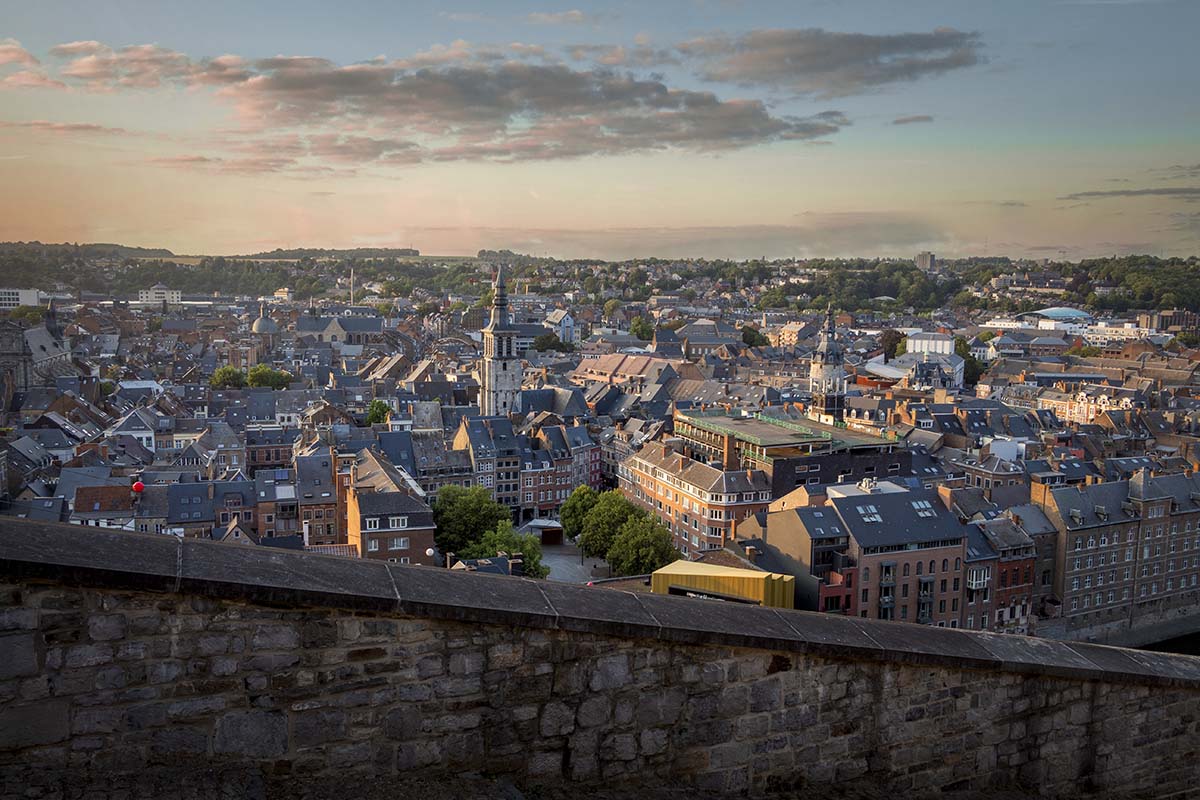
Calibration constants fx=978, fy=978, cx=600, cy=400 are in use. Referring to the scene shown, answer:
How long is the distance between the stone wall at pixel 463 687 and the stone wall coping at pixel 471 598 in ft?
0.04

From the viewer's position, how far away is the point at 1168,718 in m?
6.45

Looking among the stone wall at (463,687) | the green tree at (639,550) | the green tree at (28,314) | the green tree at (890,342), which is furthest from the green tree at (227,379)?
the stone wall at (463,687)

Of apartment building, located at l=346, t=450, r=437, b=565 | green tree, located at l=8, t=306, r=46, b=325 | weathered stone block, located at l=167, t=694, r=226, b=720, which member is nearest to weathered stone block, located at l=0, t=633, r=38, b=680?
weathered stone block, located at l=167, t=694, r=226, b=720

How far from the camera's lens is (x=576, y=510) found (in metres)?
38.2

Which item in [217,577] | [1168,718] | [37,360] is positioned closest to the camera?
[217,577]

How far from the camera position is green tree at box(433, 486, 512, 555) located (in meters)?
33.9

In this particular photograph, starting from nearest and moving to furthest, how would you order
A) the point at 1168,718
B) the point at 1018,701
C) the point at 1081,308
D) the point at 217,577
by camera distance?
the point at 217,577 → the point at 1018,701 → the point at 1168,718 → the point at 1081,308

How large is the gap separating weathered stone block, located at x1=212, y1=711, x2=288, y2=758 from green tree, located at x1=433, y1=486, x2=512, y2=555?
96.0 ft

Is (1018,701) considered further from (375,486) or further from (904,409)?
(904,409)

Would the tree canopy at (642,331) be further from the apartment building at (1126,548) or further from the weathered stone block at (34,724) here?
the weathered stone block at (34,724)

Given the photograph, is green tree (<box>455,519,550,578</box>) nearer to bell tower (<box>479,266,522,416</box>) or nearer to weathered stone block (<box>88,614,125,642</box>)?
weathered stone block (<box>88,614,125,642</box>)

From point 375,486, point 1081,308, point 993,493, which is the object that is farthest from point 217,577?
point 1081,308

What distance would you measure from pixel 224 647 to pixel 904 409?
49559 millimetres

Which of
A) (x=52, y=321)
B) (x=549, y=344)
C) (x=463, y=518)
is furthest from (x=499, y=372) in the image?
(x=549, y=344)
